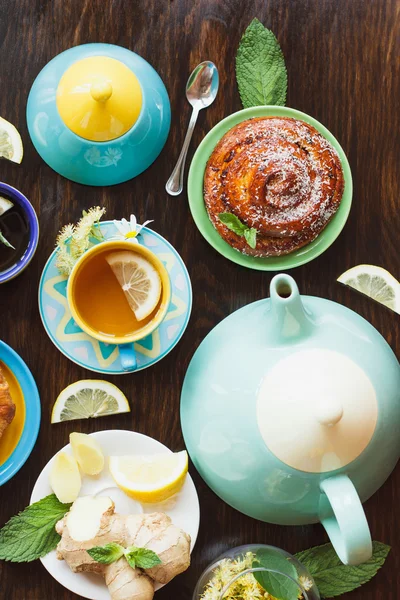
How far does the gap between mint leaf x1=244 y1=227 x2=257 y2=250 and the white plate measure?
1.46 ft

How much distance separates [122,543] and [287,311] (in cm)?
56

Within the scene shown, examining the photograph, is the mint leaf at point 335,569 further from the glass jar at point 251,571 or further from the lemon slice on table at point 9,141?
the lemon slice on table at point 9,141

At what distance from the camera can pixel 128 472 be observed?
1371 millimetres

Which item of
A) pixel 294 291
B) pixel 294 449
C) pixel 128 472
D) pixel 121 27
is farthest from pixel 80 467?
pixel 121 27

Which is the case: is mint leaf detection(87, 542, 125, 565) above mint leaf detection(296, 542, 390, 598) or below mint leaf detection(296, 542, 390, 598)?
above

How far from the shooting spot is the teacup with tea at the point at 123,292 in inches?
52.4

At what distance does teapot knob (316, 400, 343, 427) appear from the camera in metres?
1.07

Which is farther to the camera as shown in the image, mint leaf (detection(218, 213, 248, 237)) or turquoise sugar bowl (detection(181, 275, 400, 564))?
mint leaf (detection(218, 213, 248, 237))

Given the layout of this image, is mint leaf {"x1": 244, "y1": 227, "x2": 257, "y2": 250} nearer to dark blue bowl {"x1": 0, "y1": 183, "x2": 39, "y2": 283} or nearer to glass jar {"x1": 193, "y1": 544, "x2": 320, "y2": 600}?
Result: dark blue bowl {"x1": 0, "y1": 183, "x2": 39, "y2": 283}

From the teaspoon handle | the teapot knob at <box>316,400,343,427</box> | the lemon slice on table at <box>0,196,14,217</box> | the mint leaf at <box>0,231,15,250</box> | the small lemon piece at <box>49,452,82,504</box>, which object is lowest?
the small lemon piece at <box>49,452,82,504</box>

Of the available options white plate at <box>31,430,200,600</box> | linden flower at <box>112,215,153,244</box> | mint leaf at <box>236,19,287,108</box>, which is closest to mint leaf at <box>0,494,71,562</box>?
white plate at <box>31,430,200,600</box>

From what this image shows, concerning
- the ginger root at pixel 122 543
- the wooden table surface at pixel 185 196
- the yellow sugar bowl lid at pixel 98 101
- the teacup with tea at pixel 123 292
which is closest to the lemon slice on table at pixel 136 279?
the teacup with tea at pixel 123 292

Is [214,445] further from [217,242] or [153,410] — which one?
[217,242]

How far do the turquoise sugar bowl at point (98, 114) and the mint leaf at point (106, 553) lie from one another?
0.72m
